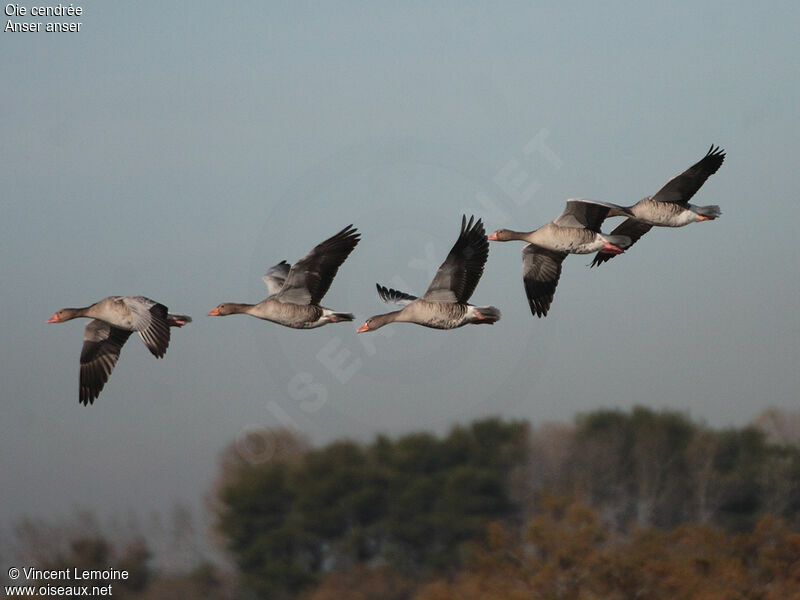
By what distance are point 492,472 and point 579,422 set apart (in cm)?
770

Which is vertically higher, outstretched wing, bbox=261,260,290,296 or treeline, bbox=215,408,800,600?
outstretched wing, bbox=261,260,290,296

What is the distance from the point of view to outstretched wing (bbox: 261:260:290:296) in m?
20.6

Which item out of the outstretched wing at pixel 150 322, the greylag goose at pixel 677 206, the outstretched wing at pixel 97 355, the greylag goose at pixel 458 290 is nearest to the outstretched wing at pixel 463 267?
the greylag goose at pixel 458 290

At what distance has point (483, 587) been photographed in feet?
114

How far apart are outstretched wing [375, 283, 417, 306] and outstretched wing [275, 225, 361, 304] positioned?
2698 mm

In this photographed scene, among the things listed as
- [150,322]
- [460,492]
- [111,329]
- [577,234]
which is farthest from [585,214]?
[460,492]

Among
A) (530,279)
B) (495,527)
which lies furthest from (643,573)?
(530,279)

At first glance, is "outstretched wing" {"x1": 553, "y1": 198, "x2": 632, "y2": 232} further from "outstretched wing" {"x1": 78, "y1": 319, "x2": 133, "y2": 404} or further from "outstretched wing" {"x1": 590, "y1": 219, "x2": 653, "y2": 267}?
"outstretched wing" {"x1": 78, "y1": 319, "x2": 133, "y2": 404}

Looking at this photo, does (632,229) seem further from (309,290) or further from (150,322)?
(150,322)

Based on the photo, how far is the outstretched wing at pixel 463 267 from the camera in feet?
61.7

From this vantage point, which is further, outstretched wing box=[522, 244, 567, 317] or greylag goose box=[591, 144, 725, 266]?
outstretched wing box=[522, 244, 567, 317]

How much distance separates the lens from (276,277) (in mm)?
21391

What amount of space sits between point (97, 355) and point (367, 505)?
43.2 m

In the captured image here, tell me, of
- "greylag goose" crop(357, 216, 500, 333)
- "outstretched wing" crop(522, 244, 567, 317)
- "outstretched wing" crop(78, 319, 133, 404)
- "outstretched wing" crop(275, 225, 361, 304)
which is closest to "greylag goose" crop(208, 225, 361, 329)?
"outstretched wing" crop(275, 225, 361, 304)
